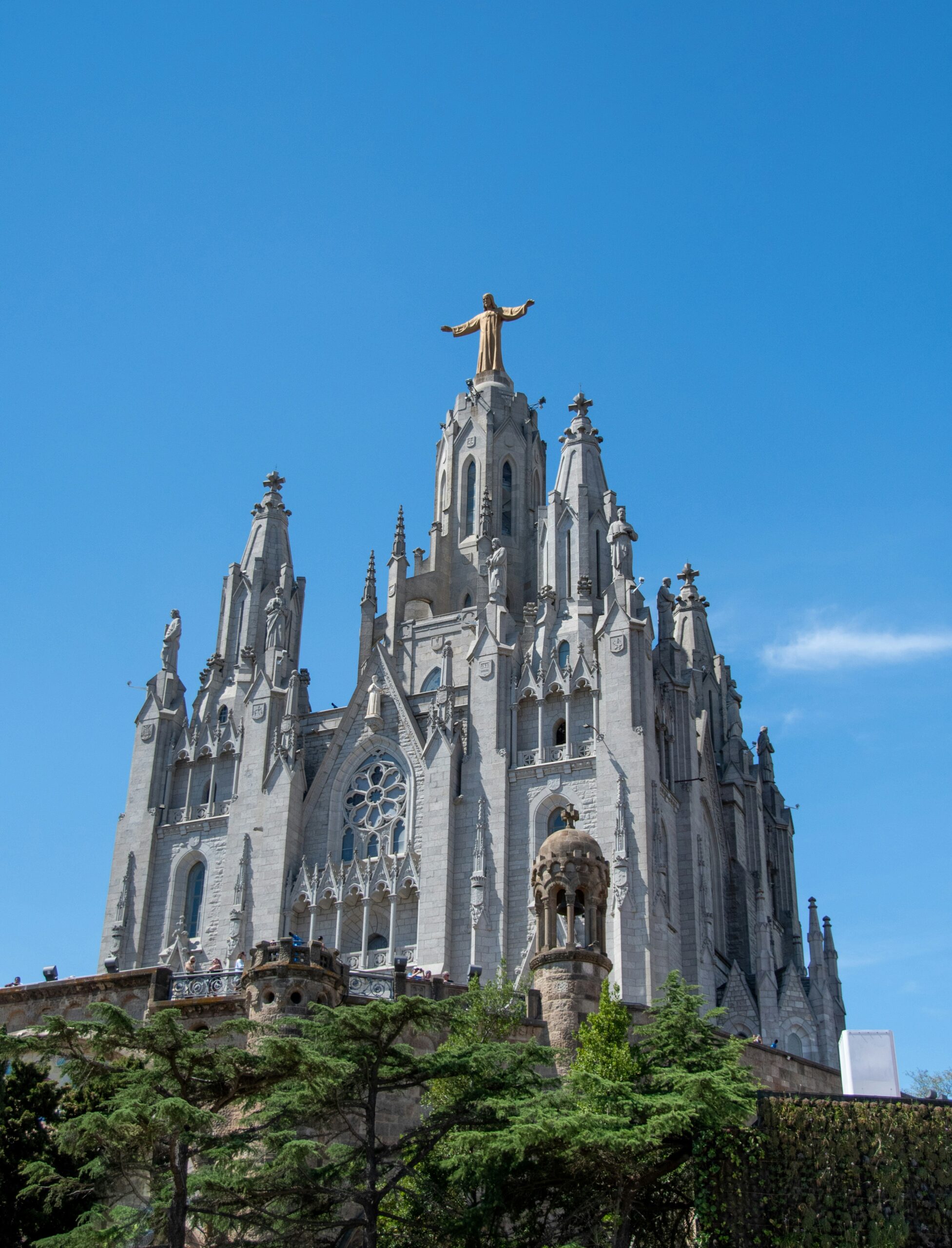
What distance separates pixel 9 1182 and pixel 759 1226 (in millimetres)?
13574

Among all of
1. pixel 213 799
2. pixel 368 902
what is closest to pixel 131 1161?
pixel 368 902

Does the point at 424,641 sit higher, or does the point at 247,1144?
the point at 424,641

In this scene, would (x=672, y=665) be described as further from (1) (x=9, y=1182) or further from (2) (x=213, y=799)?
(1) (x=9, y=1182)

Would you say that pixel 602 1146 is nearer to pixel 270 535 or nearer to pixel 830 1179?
pixel 830 1179

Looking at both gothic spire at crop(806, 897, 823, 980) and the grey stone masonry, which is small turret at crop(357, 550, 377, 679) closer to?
the grey stone masonry

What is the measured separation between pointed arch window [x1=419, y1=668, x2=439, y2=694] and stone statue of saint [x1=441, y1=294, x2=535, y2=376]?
15.9 metres

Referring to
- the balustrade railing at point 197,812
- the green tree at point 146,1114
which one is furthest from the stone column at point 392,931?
the green tree at point 146,1114

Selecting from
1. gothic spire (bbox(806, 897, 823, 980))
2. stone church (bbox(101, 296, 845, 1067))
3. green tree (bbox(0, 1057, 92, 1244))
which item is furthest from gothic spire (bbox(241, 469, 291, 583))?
green tree (bbox(0, 1057, 92, 1244))

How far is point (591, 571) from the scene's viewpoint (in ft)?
180

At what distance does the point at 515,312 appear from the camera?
67938 millimetres

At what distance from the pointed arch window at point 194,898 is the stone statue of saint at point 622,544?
17.1 m

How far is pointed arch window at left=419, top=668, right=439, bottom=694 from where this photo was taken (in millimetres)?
56062

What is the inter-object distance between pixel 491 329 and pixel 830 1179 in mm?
44340

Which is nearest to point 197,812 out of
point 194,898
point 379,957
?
point 194,898
